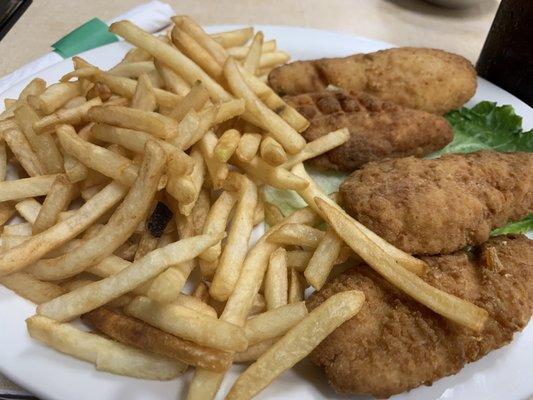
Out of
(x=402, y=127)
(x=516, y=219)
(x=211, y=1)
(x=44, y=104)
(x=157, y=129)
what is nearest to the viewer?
(x=157, y=129)

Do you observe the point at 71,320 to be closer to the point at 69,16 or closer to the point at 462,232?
the point at 462,232

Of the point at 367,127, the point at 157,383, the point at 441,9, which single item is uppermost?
the point at 441,9

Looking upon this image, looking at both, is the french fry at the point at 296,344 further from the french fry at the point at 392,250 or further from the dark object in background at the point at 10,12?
the dark object in background at the point at 10,12

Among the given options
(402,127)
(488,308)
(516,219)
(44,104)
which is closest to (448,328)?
(488,308)

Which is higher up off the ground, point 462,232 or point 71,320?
point 462,232

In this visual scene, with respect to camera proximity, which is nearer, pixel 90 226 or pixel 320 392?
pixel 320 392

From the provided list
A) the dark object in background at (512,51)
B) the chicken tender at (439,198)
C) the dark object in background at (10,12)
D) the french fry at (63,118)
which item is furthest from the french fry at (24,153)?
the dark object in background at (512,51)

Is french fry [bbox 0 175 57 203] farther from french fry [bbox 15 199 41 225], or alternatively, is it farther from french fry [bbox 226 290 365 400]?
french fry [bbox 226 290 365 400]

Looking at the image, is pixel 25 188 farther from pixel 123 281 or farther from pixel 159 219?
pixel 123 281

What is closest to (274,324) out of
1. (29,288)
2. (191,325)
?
(191,325)
